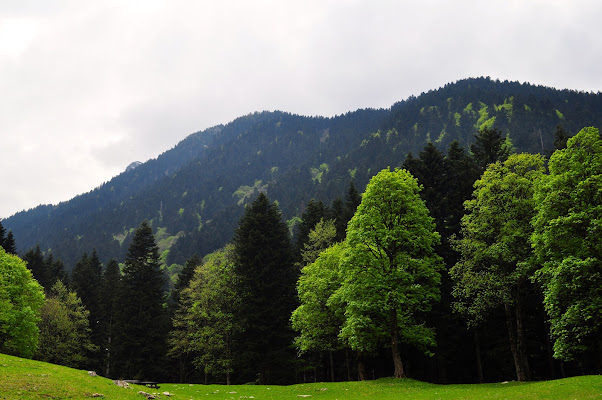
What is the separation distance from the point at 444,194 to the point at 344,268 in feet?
64.3

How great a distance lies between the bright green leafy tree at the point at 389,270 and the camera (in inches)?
1404

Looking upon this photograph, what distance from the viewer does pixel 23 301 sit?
50.1m

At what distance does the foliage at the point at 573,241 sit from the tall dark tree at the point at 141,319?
180ft

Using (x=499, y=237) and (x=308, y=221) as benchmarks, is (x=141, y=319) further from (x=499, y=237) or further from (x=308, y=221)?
(x=499, y=237)

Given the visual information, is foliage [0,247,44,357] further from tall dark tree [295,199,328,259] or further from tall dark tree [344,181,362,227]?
tall dark tree [344,181,362,227]

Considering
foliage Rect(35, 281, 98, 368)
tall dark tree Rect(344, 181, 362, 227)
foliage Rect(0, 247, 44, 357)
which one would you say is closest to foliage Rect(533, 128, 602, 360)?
tall dark tree Rect(344, 181, 362, 227)

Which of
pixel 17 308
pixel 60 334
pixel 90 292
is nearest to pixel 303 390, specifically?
pixel 17 308

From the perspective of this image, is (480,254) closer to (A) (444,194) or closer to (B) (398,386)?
(B) (398,386)

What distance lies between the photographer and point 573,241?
27.7 m

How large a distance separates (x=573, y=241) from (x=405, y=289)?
13.6 meters

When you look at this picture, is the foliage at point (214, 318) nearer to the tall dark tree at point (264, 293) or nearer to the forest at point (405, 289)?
the forest at point (405, 289)

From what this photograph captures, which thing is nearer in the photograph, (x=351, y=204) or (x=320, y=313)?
(x=320, y=313)

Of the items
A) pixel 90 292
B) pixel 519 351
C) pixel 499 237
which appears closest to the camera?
pixel 519 351

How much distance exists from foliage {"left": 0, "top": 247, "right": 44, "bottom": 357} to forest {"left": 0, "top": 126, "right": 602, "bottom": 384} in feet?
0.62
